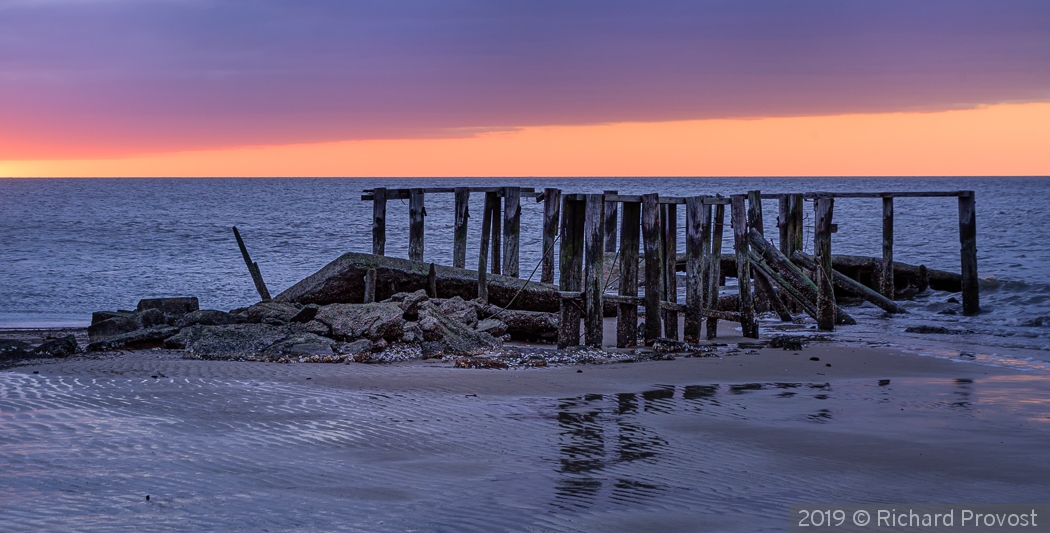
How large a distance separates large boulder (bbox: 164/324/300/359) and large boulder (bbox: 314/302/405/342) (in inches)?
20.0

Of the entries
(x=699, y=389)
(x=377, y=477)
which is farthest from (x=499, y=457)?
(x=699, y=389)

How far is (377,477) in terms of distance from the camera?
5895 millimetres

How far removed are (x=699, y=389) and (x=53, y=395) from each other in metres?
6.00

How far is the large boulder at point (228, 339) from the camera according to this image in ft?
37.2

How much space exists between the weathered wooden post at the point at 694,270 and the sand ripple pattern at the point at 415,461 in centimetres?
380

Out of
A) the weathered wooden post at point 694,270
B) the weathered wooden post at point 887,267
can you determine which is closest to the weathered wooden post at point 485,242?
the weathered wooden post at point 694,270

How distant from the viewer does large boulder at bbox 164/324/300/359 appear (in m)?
11.3

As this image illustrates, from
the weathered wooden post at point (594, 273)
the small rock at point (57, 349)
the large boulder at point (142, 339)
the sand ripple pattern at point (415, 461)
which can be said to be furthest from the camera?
the large boulder at point (142, 339)

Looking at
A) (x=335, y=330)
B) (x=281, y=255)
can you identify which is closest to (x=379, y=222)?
(x=335, y=330)

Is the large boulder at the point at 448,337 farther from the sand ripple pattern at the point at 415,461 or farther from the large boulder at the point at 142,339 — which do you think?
the large boulder at the point at 142,339

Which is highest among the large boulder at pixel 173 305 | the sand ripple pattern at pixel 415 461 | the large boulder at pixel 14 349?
the large boulder at pixel 173 305

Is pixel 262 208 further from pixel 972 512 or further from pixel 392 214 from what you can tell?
pixel 972 512

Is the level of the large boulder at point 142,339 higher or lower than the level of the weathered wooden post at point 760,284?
lower

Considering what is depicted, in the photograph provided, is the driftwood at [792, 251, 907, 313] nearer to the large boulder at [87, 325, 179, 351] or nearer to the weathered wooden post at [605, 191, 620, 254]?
the weathered wooden post at [605, 191, 620, 254]
